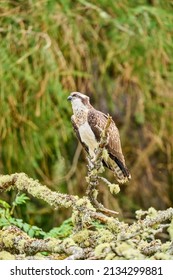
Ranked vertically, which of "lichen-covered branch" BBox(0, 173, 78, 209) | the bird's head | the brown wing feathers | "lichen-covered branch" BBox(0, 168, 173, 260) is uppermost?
the bird's head

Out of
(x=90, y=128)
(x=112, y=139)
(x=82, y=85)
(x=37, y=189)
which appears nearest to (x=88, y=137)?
(x=90, y=128)

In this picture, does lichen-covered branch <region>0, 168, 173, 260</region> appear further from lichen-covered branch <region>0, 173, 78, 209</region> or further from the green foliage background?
the green foliage background

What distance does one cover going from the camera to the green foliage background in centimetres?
286

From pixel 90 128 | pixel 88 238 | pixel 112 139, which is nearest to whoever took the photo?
pixel 88 238

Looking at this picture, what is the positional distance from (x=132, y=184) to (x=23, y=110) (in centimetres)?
52

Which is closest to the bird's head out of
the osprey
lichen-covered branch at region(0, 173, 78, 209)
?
the osprey

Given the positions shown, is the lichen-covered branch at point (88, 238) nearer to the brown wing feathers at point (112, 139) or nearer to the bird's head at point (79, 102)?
the brown wing feathers at point (112, 139)

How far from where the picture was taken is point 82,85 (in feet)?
9.92

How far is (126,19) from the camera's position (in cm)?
298

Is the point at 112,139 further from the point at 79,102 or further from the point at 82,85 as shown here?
the point at 82,85

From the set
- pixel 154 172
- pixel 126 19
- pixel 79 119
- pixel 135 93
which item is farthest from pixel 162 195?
pixel 79 119

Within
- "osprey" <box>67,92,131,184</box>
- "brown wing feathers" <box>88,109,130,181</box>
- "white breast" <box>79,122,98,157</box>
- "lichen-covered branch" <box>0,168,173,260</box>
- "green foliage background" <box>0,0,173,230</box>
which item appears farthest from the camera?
"green foliage background" <box>0,0,173,230</box>

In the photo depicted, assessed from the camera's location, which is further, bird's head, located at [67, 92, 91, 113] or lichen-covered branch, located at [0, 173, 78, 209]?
bird's head, located at [67, 92, 91, 113]
